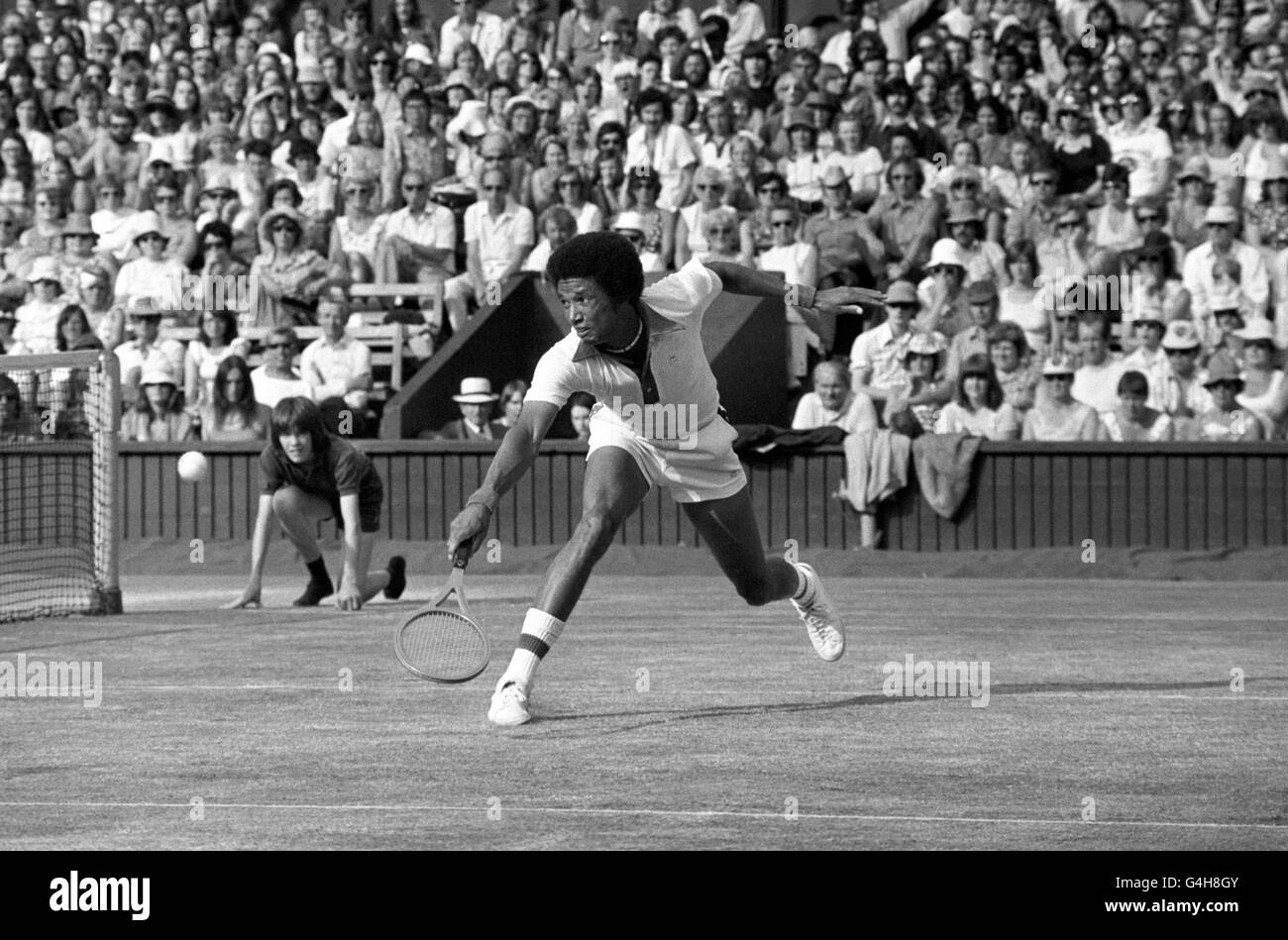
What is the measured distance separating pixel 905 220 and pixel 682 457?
1092cm

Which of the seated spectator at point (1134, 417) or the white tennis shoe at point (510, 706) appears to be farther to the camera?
the seated spectator at point (1134, 417)

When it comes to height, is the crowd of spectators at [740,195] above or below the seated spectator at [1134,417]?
above

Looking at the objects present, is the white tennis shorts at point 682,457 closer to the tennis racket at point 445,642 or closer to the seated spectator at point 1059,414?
the tennis racket at point 445,642

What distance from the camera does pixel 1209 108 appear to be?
19.9 m

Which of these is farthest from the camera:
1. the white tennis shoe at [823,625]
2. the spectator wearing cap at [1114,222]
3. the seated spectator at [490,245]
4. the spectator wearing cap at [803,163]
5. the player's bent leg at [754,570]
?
the spectator wearing cap at [803,163]

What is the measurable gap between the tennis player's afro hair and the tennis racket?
1147mm

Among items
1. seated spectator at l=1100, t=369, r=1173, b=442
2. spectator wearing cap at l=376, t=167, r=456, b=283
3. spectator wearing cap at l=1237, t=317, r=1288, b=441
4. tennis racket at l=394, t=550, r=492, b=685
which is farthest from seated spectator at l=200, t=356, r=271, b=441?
tennis racket at l=394, t=550, r=492, b=685

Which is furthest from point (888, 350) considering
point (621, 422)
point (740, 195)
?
point (621, 422)

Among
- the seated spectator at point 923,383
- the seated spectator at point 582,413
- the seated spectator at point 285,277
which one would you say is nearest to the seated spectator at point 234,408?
the seated spectator at point 285,277

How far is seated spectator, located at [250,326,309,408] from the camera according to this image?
62.8 feet

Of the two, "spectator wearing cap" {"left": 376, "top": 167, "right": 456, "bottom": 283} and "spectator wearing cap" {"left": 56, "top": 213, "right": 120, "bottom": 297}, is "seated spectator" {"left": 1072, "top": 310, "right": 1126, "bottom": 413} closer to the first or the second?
"spectator wearing cap" {"left": 376, "top": 167, "right": 456, "bottom": 283}

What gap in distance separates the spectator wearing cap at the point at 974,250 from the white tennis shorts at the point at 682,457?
1019 cm

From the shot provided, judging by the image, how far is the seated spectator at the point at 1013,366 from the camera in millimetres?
17984

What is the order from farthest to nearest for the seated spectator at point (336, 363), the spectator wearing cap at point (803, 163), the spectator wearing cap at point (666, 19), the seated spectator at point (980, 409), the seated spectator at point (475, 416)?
the spectator wearing cap at point (666, 19), the spectator wearing cap at point (803, 163), the seated spectator at point (336, 363), the seated spectator at point (475, 416), the seated spectator at point (980, 409)
